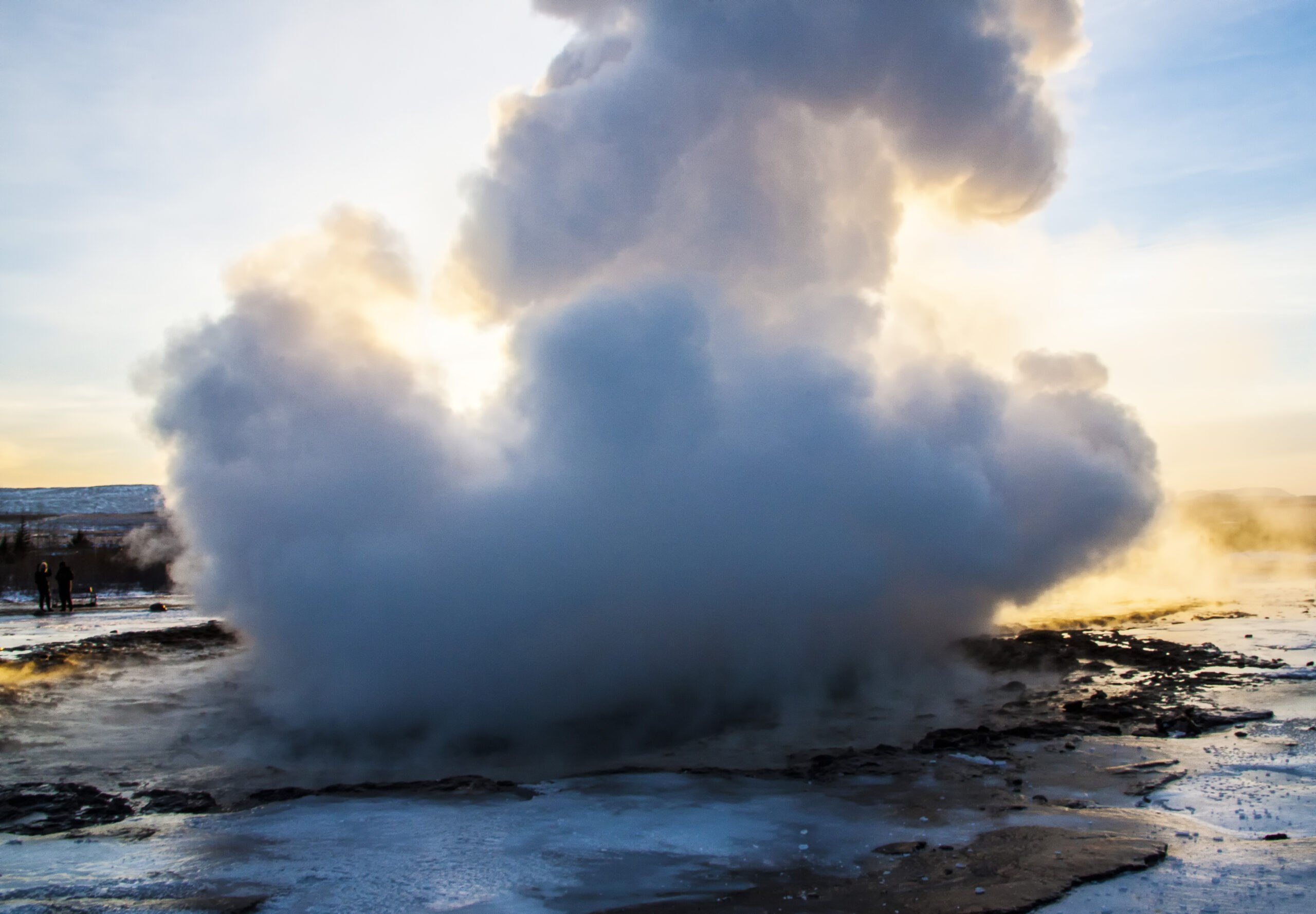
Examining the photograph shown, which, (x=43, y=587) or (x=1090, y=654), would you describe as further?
(x=43, y=587)

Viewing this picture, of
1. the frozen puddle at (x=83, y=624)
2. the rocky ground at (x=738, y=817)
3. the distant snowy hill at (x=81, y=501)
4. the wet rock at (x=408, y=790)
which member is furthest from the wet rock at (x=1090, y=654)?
the distant snowy hill at (x=81, y=501)

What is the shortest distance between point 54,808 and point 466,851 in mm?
3538

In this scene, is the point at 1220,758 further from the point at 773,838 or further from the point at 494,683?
the point at 494,683

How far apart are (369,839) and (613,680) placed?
4984 mm

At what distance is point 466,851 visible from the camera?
6242 millimetres

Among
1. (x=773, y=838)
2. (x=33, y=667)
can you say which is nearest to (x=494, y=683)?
(x=773, y=838)

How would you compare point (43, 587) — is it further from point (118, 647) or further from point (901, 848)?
point (901, 848)

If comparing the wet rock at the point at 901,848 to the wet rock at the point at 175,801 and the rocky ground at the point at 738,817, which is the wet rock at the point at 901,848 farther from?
the wet rock at the point at 175,801

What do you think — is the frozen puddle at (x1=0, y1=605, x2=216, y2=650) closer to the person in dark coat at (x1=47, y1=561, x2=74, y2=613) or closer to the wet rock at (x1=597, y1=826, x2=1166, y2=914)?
the person in dark coat at (x1=47, y1=561, x2=74, y2=613)

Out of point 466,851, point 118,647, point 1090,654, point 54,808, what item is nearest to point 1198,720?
point 1090,654

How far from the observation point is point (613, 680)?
11305 millimetres

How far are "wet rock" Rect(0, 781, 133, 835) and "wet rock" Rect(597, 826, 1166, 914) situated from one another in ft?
14.4

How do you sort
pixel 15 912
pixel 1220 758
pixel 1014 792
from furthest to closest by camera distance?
pixel 1220 758 < pixel 1014 792 < pixel 15 912

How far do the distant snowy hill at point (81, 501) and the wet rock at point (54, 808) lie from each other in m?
131
